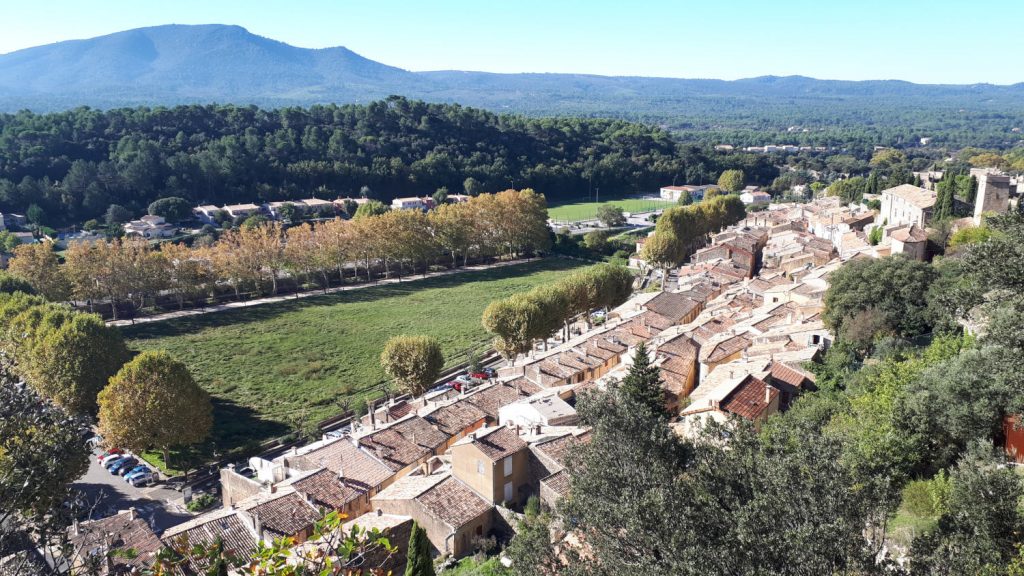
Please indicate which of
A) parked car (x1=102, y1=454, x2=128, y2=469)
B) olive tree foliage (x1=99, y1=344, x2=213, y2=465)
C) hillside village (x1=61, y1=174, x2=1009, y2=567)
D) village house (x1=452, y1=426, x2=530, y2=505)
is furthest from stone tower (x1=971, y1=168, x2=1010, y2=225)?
parked car (x1=102, y1=454, x2=128, y2=469)

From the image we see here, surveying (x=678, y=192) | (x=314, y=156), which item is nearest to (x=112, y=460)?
(x=314, y=156)

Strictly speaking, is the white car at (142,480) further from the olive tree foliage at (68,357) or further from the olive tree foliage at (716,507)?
the olive tree foliage at (716,507)

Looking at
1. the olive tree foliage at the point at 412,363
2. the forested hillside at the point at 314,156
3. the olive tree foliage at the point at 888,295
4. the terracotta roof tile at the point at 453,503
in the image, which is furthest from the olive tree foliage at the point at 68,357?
the forested hillside at the point at 314,156

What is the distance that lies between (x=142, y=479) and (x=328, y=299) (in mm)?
30085

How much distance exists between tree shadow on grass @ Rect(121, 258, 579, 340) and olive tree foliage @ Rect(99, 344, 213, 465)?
20.1 m

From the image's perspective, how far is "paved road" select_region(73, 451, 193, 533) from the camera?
2226cm

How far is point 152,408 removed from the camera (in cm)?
2475

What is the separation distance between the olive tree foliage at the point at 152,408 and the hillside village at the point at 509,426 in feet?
9.49

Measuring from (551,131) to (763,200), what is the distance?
146 ft

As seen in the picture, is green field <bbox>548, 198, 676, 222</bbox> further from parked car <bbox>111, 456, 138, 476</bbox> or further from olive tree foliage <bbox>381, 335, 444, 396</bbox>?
parked car <bbox>111, 456, 138, 476</bbox>

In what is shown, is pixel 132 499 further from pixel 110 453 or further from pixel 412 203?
pixel 412 203

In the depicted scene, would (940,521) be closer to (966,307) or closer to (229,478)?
(966,307)

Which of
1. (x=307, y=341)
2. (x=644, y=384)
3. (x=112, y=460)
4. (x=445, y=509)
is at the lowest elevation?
(x=307, y=341)

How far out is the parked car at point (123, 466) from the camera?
1008 inches
